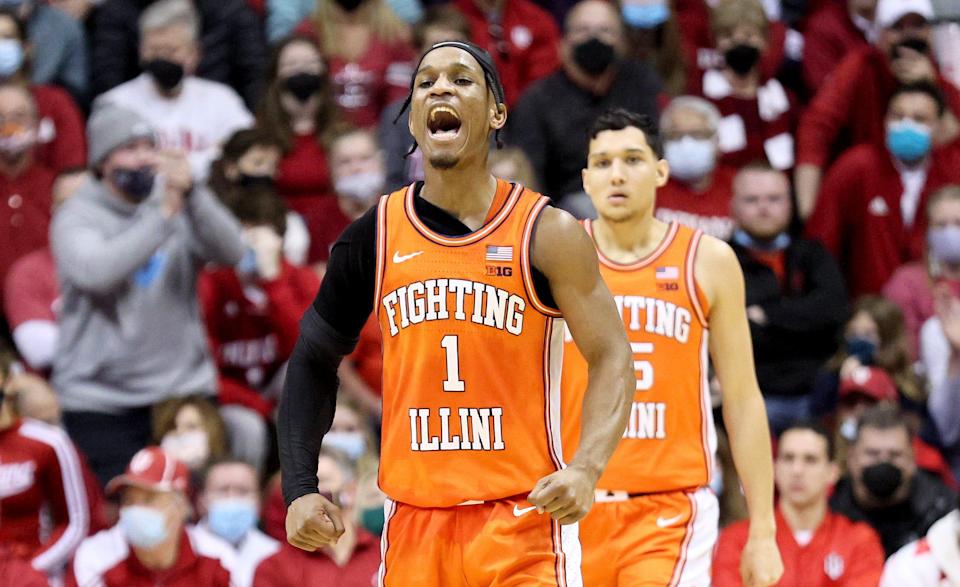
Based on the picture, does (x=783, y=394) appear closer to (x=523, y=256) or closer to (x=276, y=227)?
(x=276, y=227)

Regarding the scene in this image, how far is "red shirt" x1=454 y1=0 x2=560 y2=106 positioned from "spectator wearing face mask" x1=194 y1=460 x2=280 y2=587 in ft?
10.9

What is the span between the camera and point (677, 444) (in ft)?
21.1

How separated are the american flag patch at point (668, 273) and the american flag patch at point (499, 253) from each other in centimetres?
169

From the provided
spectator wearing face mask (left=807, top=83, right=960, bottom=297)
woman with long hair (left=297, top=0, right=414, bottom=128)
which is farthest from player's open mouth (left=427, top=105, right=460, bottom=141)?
spectator wearing face mask (left=807, top=83, right=960, bottom=297)

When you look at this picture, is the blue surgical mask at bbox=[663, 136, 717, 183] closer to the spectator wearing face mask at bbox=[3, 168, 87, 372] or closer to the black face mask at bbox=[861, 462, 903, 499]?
the black face mask at bbox=[861, 462, 903, 499]

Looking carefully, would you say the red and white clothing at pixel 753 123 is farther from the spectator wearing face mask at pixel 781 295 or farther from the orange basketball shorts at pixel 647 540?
the orange basketball shorts at pixel 647 540

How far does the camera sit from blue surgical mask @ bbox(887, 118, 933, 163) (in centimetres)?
1034

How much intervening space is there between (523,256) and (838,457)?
4.35m

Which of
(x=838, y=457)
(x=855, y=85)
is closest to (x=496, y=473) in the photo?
(x=838, y=457)

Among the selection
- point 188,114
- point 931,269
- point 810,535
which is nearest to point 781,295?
point 931,269

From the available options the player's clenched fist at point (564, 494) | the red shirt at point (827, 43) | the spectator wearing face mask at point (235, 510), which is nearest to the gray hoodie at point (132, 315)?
the spectator wearing face mask at point (235, 510)

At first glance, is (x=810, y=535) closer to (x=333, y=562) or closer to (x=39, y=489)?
(x=333, y=562)

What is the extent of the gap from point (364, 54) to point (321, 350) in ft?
18.4

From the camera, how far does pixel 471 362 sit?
4.98 m
